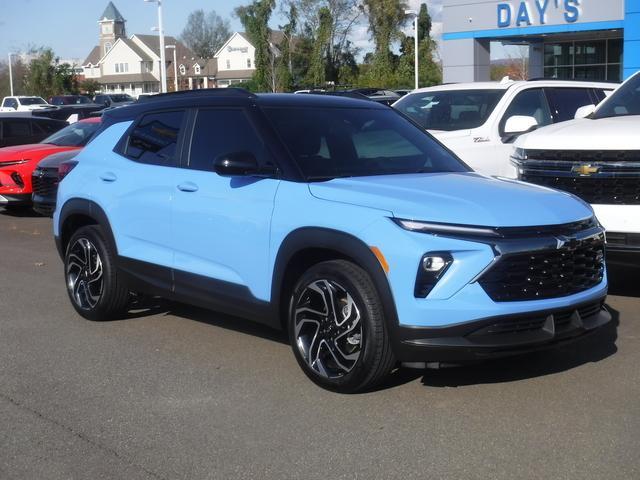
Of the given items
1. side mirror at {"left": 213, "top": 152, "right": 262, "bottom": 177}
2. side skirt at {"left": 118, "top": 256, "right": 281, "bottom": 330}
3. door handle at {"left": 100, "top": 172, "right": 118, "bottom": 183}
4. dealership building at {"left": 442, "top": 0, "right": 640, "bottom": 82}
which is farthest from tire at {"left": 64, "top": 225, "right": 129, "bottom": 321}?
dealership building at {"left": 442, "top": 0, "right": 640, "bottom": 82}

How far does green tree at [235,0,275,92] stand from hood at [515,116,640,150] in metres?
54.4

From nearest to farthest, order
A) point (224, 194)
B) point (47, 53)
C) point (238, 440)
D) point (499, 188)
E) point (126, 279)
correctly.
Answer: point (238, 440) < point (499, 188) < point (224, 194) < point (126, 279) < point (47, 53)

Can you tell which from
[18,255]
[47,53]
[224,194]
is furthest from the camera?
[47,53]

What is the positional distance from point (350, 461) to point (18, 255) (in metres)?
7.72

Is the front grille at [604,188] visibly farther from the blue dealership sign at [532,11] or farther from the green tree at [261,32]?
the green tree at [261,32]

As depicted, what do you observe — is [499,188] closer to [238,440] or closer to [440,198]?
[440,198]

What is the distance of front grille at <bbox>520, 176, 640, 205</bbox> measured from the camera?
22.0 ft

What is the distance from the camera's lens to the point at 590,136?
701 centimetres

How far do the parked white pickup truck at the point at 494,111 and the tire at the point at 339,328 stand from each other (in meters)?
4.76

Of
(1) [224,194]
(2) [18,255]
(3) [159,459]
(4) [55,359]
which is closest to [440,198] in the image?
(1) [224,194]

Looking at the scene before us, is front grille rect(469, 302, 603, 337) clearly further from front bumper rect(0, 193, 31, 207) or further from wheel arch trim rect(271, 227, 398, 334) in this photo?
front bumper rect(0, 193, 31, 207)

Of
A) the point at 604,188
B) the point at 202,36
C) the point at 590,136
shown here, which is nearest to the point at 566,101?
the point at 590,136

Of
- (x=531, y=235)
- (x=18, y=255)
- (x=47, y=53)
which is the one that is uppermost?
(x=47, y=53)

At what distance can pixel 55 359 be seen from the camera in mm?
6047
